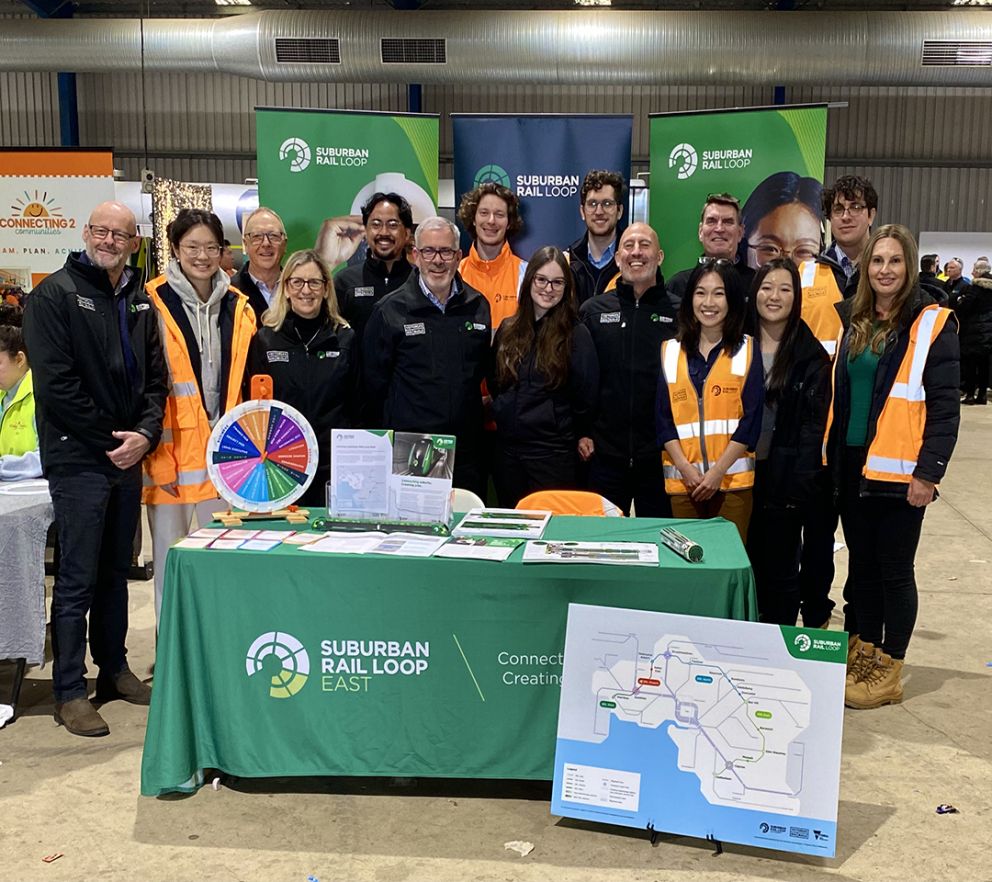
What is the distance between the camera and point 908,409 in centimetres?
313

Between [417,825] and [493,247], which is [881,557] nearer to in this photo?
[417,825]

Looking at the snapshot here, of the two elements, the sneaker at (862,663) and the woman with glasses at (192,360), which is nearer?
the woman with glasses at (192,360)

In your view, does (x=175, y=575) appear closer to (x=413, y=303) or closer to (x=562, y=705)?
(x=562, y=705)

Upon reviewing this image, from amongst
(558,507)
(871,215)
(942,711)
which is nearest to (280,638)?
(558,507)

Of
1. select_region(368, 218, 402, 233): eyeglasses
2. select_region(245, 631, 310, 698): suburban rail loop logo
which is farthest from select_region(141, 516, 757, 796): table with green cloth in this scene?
select_region(368, 218, 402, 233): eyeglasses

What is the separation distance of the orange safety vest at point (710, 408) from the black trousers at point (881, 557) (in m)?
0.34

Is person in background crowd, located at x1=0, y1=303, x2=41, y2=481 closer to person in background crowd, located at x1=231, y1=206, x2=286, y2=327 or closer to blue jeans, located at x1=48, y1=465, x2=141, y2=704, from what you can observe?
blue jeans, located at x1=48, y1=465, x2=141, y2=704

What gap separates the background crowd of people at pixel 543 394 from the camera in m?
3.09

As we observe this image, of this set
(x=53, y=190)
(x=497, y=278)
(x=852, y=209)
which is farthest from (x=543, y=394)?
(x=53, y=190)

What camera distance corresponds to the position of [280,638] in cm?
260

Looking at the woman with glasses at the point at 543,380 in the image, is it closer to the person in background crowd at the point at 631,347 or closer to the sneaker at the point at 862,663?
the person in background crowd at the point at 631,347

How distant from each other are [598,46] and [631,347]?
748 centimetres

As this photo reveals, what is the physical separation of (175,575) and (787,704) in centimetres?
153

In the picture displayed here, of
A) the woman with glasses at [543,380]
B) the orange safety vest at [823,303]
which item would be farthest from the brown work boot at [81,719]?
the orange safety vest at [823,303]
